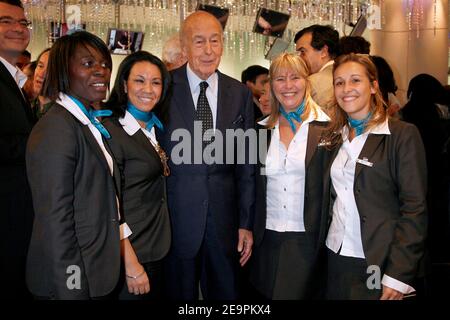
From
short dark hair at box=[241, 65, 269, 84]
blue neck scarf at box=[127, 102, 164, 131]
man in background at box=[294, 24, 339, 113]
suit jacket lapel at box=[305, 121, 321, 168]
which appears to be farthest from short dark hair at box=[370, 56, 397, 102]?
short dark hair at box=[241, 65, 269, 84]

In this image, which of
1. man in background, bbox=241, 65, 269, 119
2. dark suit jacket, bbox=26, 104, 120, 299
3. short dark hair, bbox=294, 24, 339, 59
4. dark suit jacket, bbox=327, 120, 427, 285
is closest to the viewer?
dark suit jacket, bbox=26, 104, 120, 299

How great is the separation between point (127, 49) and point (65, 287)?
437 cm

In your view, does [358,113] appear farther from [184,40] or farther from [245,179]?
[184,40]

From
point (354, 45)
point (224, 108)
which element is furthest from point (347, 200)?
point (354, 45)

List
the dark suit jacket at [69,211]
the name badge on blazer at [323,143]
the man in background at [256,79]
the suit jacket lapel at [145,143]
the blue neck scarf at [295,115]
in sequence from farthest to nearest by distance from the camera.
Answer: the man in background at [256,79] < the blue neck scarf at [295,115] < the name badge on blazer at [323,143] < the suit jacket lapel at [145,143] < the dark suit jacket at [69,211]

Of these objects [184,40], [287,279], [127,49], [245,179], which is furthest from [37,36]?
[287,279]

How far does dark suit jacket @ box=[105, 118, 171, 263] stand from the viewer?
2326 mm

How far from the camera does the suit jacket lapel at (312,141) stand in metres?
2.60

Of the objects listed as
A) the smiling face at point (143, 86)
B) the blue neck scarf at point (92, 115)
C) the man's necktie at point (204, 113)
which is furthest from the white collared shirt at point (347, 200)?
the blue neck scarf at point (92, 115)

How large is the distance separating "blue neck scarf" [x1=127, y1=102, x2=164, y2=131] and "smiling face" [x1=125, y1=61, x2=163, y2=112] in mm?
18

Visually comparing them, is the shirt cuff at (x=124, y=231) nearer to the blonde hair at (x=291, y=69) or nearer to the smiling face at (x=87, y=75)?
the smiling face at (x=87, y=75)

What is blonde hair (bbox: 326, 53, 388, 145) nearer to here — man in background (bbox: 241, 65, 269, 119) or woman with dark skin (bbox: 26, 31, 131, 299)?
woman with dark skin (bbox: 26, 31, 131, 299)

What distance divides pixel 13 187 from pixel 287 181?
→ 1.38 m
